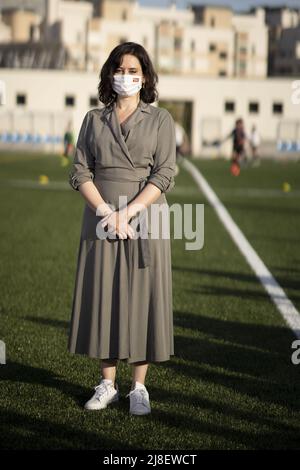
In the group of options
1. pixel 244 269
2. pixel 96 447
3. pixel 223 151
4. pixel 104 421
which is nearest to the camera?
pixel 96 447

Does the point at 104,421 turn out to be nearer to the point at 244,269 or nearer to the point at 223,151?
the point at 244,269

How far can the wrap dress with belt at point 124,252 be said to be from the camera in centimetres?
661

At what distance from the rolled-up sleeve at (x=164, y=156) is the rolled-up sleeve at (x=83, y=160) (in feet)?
1.21

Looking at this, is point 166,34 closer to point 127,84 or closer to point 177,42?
point 177,42

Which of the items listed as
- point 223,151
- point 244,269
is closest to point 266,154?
point 223,151

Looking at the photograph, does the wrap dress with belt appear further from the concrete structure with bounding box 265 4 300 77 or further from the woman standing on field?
the concrete structure with bounding box 265 4 300 77

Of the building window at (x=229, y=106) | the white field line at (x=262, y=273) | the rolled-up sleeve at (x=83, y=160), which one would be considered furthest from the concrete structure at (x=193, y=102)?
the rolled-up sleeve at (x=83, y=160)

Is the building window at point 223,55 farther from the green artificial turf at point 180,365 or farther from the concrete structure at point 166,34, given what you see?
the green artificial turf at point 180,365

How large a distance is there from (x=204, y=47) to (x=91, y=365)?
134742 mm

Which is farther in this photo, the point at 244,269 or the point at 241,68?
the point at 241,68

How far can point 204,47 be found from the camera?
140 metres

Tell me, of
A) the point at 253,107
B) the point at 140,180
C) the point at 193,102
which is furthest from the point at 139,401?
the point at 253,107

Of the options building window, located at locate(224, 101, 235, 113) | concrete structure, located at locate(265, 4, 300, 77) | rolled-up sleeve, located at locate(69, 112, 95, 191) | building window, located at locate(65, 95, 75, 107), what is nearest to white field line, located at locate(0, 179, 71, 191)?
rolled-up sleeve, located at locate(69, 112, 95, 191)

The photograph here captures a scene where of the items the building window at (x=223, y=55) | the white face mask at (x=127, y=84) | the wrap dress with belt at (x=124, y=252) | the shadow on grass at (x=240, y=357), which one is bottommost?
the building window at (x=223, y=55)
